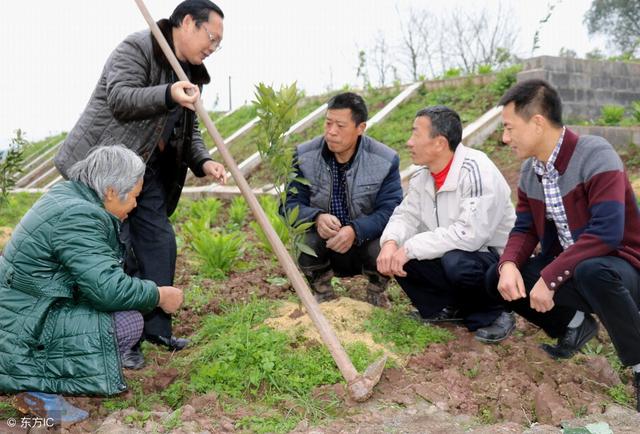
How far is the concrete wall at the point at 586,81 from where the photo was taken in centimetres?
820

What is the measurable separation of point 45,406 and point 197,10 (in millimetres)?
2034

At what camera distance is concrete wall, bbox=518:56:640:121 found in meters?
8.20

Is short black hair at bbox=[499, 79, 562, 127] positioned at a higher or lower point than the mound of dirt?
higher

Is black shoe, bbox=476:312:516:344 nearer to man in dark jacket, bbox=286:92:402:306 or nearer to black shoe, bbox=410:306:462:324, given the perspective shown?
black shoe, bbox=410:306:462:324

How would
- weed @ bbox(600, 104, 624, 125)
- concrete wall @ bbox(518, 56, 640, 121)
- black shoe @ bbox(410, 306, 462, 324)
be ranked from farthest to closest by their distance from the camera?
concrete wall @ bbox(518, 56, 640, 121), weed @ bbox(600, 104, 624, 125), black shoe @ bbox(410, 306, 462, 324)

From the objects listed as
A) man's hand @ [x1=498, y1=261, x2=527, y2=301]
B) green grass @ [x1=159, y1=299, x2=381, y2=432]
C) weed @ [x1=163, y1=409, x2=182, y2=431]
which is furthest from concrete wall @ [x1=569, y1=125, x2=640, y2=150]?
weed @ [x1=163, y1=409, x2=182, y2=431]

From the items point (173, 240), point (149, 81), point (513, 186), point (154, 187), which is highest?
point (149, 81)

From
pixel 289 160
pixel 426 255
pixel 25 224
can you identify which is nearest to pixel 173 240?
pixel 289 160

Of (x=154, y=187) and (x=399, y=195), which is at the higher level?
(x=154, y=187)

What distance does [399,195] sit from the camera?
3994 millimetres

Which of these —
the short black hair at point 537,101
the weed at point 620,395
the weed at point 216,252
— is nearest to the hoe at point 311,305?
the weed at point 620,395

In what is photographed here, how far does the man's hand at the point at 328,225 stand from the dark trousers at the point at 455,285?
1.62ft

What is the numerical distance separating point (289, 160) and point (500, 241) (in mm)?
1304

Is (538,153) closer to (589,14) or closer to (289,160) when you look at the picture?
(289,160)
